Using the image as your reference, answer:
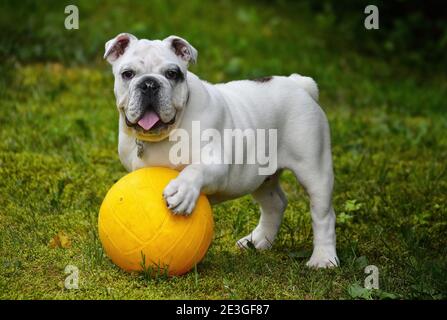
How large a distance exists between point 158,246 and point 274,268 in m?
0.91

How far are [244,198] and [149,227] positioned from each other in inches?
87.5

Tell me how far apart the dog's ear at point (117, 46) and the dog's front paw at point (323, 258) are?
5.95 ft

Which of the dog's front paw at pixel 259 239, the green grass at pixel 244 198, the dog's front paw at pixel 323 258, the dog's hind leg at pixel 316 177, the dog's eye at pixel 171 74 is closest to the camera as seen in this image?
the dog's eye at pixel 171 74

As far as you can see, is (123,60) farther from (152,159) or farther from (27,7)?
(27,7)

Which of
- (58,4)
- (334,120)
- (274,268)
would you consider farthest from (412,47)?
(274,268)

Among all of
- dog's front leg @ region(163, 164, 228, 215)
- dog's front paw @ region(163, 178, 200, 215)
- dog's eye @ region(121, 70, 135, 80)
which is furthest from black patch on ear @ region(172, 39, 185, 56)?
dog's front paw @ region(163, 178, 200, 215)

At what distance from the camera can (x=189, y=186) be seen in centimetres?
461

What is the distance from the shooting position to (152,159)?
4.89 m

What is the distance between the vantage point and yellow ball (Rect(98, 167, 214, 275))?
15.1 ft

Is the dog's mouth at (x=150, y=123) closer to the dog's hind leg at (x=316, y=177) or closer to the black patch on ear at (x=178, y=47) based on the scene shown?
the black patch on ear at (x=178, y=47)

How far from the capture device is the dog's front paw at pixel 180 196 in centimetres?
456

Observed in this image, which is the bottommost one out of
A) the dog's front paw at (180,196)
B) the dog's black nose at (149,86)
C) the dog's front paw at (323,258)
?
the dog's front paw at (323,258)

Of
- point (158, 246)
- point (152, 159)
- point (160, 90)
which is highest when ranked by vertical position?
point (160, 90)

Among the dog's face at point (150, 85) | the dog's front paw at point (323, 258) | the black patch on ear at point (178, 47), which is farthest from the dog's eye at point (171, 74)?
the dog's front paw at point (323, 258)
